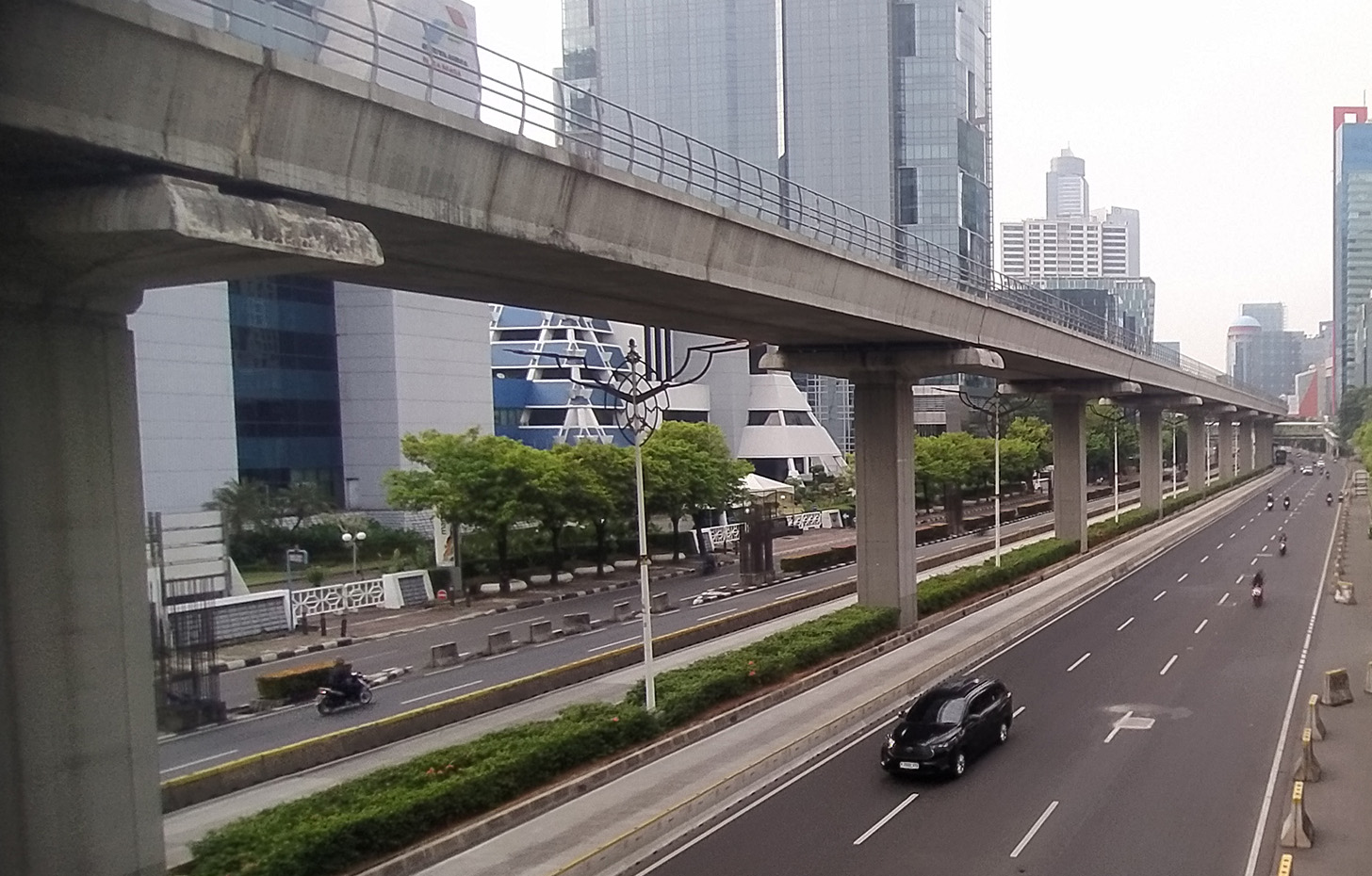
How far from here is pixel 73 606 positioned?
9086mm

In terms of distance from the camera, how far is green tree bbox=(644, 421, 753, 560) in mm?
45312

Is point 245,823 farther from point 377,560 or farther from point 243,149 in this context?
point 377,560

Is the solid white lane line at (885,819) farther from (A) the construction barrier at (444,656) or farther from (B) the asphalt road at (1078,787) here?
(A) the construction barrier at (444,656)

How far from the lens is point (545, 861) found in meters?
12.3

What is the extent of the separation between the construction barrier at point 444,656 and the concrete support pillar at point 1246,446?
96526 millimetres

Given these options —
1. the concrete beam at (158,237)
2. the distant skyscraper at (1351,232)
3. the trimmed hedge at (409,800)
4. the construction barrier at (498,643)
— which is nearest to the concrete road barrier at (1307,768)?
the trimmed hedge at (409,800)

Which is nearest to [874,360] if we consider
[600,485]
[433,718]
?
[433,718]

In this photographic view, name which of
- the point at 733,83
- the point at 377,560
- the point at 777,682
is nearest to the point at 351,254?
the point at 777,682

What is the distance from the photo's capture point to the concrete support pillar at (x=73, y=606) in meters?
8.74

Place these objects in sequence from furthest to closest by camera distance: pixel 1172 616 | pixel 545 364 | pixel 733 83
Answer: pixel 733 83 → pixel 545 364 → pixel 1172 616

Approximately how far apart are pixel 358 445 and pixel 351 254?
50.4 metres

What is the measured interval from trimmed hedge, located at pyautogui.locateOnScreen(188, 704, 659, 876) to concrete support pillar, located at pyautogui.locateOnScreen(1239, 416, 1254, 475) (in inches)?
4049

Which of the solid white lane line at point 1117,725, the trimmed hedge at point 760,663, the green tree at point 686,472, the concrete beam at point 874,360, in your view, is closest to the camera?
the solid white lane line at point 1117,725

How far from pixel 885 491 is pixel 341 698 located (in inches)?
541
